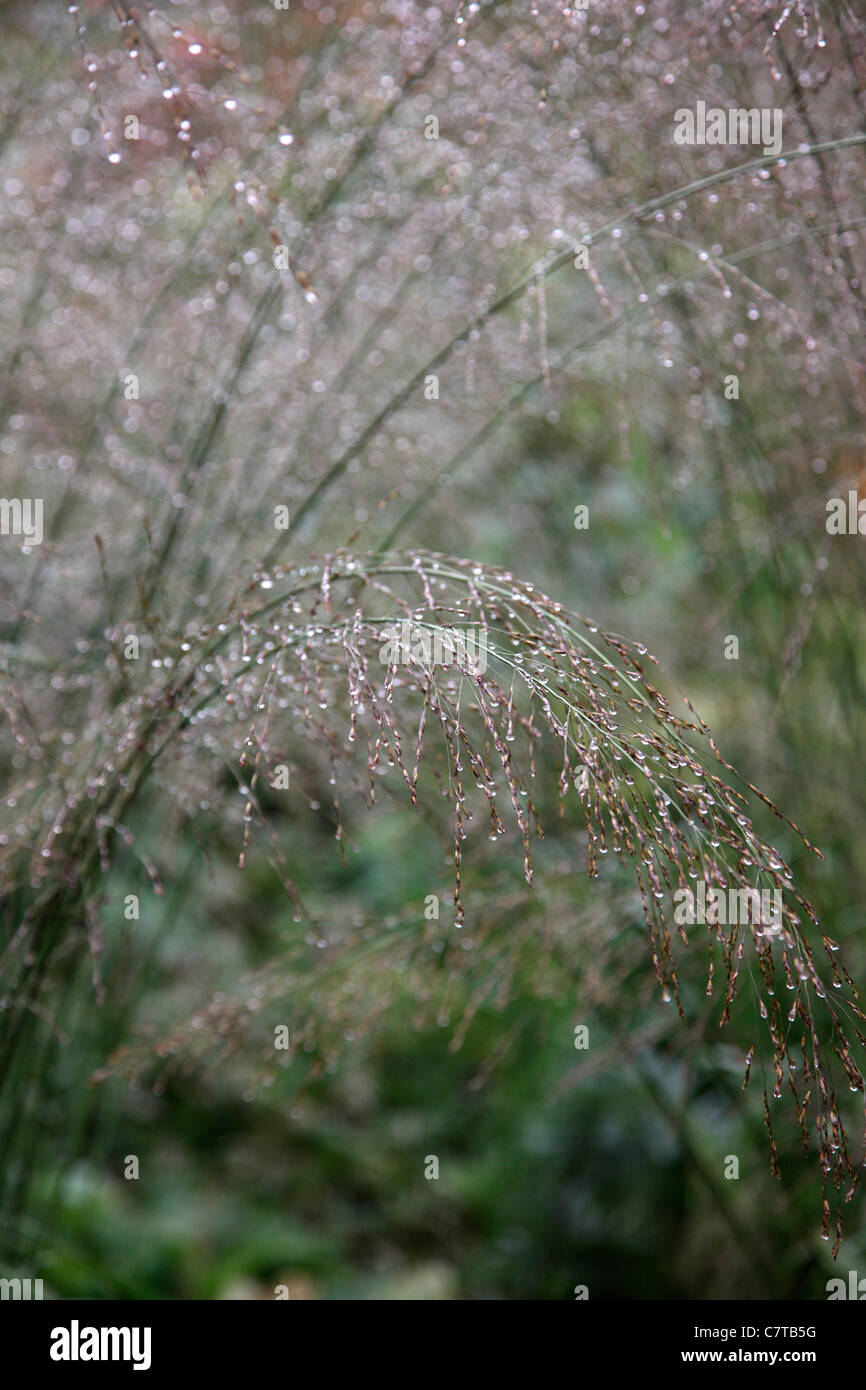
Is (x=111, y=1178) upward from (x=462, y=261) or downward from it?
downward

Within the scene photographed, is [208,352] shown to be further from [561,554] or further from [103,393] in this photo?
[561,554]

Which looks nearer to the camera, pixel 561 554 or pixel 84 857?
pixel 84 857

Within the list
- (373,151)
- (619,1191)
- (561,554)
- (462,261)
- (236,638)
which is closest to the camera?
(236,638)

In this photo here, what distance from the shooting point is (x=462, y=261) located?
162 cm

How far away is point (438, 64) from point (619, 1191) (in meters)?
1.80

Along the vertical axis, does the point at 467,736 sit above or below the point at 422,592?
below

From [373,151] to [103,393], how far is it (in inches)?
24.0

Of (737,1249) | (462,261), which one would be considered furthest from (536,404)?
(737,1249)

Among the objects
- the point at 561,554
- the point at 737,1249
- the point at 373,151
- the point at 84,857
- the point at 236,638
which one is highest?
the point at 373,151

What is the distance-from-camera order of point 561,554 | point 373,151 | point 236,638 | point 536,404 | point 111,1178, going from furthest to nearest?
point 111,1178 → point 561,554 → point 536,404 → point 373,151 → point 236,638

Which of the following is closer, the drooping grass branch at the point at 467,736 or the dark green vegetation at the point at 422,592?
the drooping grass branch at the point at 467,736

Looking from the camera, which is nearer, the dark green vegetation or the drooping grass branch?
the drooping grass branch

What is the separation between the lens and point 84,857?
3.65 feet

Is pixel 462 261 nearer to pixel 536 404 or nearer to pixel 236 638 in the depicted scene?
pixel 536 404
